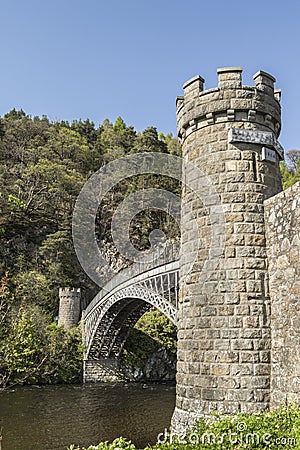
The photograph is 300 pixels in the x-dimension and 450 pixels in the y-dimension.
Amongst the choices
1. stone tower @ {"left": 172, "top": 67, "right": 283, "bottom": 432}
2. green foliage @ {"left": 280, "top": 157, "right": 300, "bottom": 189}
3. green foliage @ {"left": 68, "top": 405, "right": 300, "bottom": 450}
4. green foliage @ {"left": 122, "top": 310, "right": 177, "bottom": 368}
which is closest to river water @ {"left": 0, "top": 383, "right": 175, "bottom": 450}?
green foliage @ {"left": 122, "top": 310, "right": 177, "bottom": 368}

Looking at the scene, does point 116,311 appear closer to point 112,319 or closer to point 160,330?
point 112,319

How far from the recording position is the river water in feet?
45.7

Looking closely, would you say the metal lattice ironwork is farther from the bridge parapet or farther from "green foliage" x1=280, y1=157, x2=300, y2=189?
"green foliage" x1=280, y1=157, x2=300, y2=189

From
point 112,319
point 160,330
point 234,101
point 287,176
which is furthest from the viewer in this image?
point 287,176

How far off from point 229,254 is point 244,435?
299 centimetres

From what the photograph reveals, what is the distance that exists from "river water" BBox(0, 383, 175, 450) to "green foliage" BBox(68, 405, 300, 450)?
9.09 metres

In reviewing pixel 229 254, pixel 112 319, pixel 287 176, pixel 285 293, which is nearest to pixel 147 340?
pixel 112 319

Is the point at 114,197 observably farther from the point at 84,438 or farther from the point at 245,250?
the point at 245,250

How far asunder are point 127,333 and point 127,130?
1509 inches

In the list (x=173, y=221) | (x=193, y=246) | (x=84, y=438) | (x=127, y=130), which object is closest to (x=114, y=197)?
(x=173, y=221)

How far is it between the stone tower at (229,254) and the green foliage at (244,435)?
1.59 m

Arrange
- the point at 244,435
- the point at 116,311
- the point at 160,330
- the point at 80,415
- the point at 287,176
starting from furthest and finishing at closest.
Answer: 1. the point at 287,176
2. the point at 160,330
3. the point at 116,311
4. the point at 80,415
5. the point at 244,435

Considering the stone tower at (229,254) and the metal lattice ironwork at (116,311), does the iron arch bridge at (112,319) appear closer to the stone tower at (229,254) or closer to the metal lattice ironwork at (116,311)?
the metal lattice ironwork at (116,311)

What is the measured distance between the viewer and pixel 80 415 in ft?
58.6
